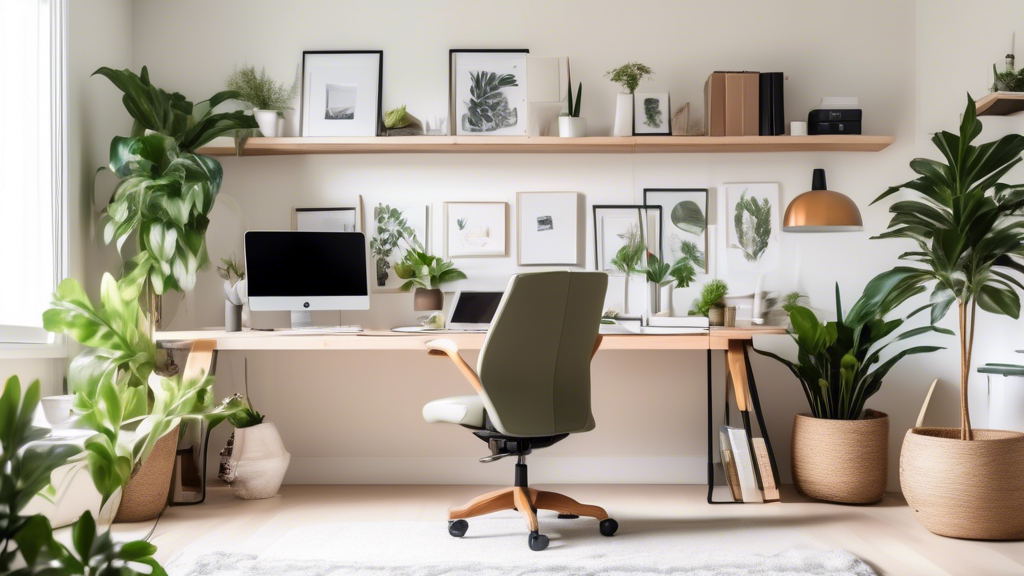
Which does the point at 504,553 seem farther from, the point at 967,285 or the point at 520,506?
the point at 967,285

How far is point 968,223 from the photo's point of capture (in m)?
2.79

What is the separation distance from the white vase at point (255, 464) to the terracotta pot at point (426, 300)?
846mm

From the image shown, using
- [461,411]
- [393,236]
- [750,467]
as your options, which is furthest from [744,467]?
[393,236]

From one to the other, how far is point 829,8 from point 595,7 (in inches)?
44.2

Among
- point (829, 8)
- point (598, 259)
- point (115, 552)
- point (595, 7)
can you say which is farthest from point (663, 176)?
point (115, 552)

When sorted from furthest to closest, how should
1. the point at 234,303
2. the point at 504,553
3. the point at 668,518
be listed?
the point at 234,303
the point at 668,518
the point at 504,553

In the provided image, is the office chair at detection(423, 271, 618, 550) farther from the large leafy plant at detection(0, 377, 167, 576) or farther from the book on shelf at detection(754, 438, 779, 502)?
the large leafy plant at detection(0, 377, 167, 576)

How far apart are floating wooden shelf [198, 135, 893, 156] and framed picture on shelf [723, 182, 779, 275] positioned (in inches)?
8.4

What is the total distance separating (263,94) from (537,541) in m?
2.48

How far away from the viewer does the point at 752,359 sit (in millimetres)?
3924

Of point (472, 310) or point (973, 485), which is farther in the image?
point (472, 310)

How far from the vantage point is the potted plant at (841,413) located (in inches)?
132

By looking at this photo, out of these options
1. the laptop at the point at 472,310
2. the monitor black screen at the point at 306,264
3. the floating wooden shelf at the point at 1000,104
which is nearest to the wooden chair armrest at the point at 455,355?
the laptop at the point at 472,310

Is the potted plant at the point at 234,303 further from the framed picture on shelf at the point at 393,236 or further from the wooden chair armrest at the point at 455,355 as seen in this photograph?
the wooden chair armrest at the point at 455,355
